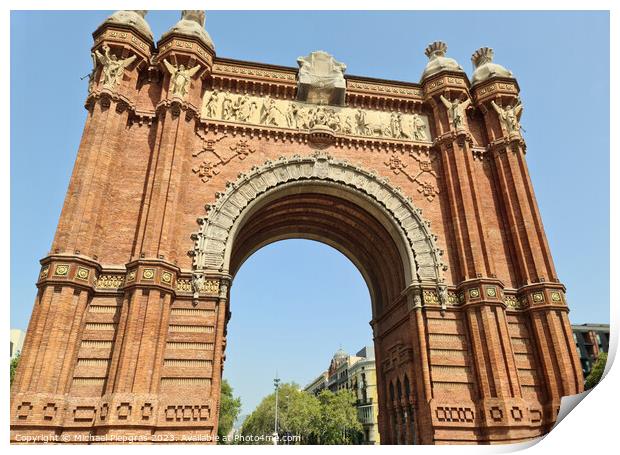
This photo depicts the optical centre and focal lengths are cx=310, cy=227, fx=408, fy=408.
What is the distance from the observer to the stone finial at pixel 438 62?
1787 cm

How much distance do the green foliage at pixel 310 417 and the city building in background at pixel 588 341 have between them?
3193cm

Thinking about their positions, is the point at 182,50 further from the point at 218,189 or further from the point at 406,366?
the point at 406,366

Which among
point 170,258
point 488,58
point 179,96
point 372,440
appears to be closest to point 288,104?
→ point 179,96

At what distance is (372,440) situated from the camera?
5931 cm

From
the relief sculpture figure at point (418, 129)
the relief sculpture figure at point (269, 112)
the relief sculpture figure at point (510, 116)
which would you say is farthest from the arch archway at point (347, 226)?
the relief sculpture figure at point (510, 116)

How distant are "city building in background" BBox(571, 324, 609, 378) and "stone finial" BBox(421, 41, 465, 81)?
51750mm

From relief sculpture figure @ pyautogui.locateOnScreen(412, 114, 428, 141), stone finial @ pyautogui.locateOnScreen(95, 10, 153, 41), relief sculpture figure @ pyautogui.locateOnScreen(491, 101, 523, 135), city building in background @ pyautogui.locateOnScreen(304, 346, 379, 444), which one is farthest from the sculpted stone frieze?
city building in background @ pyautogui.locateOnScreen(304, 346, 379, 444)

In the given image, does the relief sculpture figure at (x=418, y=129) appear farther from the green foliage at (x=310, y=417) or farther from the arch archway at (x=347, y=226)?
the green foliage at (x=310, y=417)

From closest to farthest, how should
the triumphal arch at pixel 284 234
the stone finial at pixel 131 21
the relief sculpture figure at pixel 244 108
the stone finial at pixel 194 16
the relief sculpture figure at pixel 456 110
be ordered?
the triumphal arch at pixel 284 234, the stone finial at pixel 131 21, the relief sculpture figure at pixel 244 108, the relief sculpture figure at pixel 456 110, the stone finial at pixel 194 16

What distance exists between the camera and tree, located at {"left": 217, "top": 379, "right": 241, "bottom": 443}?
51.3m

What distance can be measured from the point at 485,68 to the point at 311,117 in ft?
27.2

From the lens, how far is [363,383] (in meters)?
64.7

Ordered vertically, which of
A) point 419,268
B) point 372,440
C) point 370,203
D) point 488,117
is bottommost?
point 372,440

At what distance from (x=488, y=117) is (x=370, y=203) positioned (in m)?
6.92
